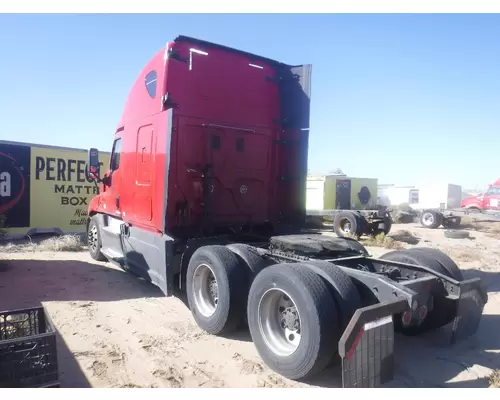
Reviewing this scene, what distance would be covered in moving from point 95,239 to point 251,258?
5.20m

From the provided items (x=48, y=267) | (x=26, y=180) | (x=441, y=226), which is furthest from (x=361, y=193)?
(x=48, y=267)

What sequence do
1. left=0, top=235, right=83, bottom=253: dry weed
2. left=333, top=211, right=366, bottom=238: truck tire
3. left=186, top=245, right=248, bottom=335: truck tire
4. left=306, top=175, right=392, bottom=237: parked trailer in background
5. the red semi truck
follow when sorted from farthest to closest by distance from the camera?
left=306, top=175, right=392, bottom=237: parked trailer in background, left=333, top=211, right=366, bottom=238: truck tire, left=0, top=235, right=83, bottom=253: dry weed, left=186, top=245, right=248, bottom=335: truck tire, the red semi truck

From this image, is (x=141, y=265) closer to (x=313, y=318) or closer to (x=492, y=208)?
(x=313, y=318)

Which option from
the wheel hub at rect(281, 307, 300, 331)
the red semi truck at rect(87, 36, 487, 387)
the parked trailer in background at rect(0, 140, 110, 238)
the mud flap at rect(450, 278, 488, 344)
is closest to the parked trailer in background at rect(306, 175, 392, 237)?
the parked trailer in background at rect(0, 140, 110, 238)

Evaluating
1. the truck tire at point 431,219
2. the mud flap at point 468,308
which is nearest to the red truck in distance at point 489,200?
the truck tire at point 431,219

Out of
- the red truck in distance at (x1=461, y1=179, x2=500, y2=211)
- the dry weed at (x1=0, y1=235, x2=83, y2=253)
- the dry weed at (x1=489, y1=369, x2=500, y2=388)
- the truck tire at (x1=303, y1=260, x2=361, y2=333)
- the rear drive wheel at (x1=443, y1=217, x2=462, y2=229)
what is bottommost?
the dry weed at (x1=0, y1=235, x2=83, y2=253)

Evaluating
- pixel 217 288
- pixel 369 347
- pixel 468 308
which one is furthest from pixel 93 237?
pixel 468 308

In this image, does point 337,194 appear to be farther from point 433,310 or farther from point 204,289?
point 433,310

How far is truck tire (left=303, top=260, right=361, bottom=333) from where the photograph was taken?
11.5 ft

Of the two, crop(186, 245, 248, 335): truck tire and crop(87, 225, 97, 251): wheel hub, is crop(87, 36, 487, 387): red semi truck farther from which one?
crop(87, 225, 97, 251): wheel hub

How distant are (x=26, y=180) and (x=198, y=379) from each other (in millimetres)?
12074

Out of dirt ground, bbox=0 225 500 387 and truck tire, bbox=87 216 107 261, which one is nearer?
dirt ground, bbox=0 225 500 387

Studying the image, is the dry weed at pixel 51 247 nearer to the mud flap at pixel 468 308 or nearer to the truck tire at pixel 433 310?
the truck tire at pixel 433 310

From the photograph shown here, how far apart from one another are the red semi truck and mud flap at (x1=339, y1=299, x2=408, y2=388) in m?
0.01
